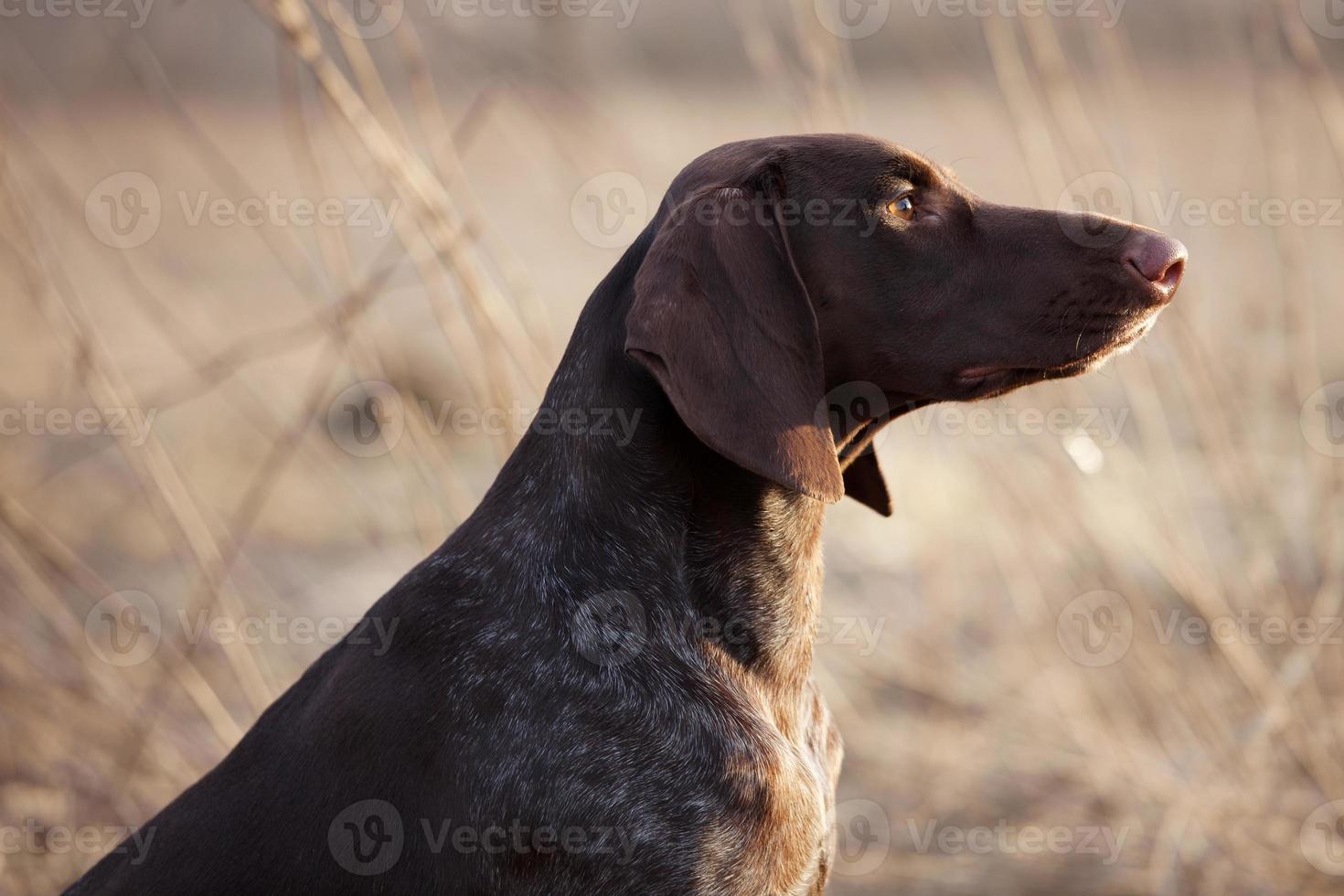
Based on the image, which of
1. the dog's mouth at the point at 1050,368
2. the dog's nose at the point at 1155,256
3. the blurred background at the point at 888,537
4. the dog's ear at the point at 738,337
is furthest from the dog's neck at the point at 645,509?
the blurred background at the point at 888,537

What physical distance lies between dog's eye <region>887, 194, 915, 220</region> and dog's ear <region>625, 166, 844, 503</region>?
0.25 m

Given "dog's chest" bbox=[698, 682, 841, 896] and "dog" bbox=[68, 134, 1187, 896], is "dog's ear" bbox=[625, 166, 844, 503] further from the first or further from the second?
"dog's chest" bbox=[698, 682, 841, 896]

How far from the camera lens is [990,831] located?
500 centimetres

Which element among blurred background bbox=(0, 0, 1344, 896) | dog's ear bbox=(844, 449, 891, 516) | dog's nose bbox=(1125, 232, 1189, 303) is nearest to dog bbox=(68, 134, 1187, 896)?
dog's nose bbox=(1125, 232, 1189, 303)

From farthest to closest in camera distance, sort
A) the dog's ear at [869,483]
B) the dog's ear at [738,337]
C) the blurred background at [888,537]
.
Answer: the blurred background at [888,537] < the dog's ear at [869,483] < the dog's ear at [738,337]

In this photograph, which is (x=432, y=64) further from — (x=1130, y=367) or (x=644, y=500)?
(x=644, y=500)

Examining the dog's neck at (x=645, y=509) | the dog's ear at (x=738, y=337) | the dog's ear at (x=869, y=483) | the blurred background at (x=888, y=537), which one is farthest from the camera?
the blurred background at (x=888, y=537)

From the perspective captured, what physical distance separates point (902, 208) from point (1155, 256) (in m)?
0.51

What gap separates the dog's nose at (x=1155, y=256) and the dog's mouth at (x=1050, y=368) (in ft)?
0.22

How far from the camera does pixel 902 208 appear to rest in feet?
9.83

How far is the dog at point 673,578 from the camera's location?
2.67 metres

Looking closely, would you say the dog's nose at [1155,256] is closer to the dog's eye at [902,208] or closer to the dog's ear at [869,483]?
the dog's eye at [902,208]

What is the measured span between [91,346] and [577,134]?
1.62 meters

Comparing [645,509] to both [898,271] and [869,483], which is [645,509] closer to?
[898,271]
